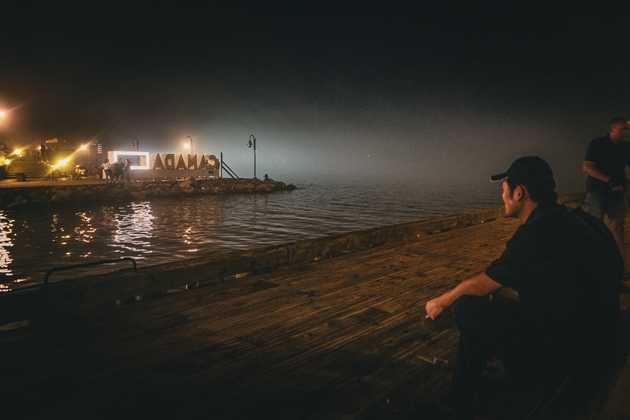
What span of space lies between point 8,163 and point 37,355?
4095cm

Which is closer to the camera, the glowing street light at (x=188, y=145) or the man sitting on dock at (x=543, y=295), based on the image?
the man sitting on dock at (x=543, y=295)

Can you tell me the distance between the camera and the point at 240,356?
3418 mm

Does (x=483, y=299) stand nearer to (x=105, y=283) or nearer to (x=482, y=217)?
(x=105, y=283)

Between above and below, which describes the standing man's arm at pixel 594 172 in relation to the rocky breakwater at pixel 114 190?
above

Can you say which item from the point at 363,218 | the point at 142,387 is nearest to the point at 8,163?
the point at 363,218

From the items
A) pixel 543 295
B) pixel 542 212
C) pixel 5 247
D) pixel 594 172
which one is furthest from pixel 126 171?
pixel 543 295

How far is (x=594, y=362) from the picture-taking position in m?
2.10

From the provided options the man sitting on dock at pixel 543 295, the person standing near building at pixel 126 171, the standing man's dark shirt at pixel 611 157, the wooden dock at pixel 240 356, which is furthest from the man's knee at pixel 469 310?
the person standing near building at pixel 126 171

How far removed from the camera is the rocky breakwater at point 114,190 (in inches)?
1060

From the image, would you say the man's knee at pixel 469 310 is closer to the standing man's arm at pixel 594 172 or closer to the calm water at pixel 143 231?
the standing man's arm at pixel 594 172

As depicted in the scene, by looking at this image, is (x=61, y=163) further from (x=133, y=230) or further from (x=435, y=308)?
(x=435, y=308)

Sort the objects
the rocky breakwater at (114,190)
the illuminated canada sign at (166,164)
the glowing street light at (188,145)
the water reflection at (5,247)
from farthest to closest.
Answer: the glowing street light at (188,145) < the illuminated canada sign at (166,164) < the rocky breakwater at (114,190) < the water reflection at (5,247)

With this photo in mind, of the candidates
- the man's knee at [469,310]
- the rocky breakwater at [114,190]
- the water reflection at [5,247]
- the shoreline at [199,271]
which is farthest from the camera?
the rocky breakwater at [114,190]

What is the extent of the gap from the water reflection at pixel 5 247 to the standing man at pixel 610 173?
31.9 ft
